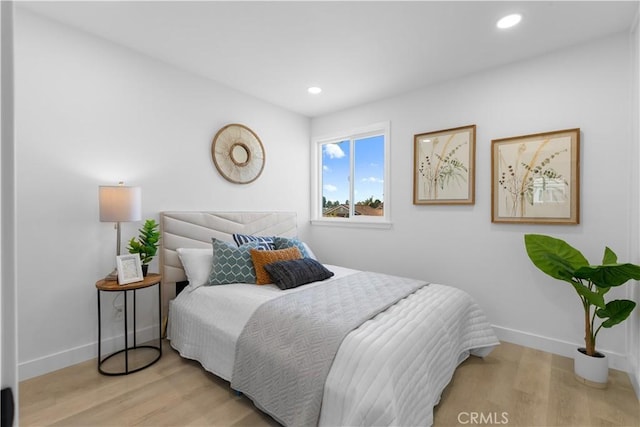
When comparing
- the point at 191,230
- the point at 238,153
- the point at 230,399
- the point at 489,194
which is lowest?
the point at 230,399

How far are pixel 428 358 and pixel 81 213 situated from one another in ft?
8.80

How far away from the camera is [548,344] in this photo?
2.57 metres

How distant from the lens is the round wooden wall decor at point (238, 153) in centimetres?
325

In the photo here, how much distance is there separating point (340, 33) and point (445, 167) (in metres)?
1.68

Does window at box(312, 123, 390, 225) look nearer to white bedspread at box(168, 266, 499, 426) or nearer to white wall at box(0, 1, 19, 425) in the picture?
white bedspread at box(168, 266, 499, 426)

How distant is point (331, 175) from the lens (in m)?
4.35

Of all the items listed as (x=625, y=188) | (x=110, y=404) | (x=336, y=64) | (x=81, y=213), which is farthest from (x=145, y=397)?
(x=625, y=188)

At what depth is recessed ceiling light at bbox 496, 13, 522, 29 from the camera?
2102 millimetres

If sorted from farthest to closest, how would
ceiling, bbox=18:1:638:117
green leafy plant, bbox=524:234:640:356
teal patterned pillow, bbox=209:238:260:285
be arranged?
teal patterned pillow, bbox=209:238:260:285, ceiling, bbox=18:1:638:117, green leafy plant, bbox=524:234:640:356

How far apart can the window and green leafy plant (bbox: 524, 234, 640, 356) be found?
1620 mm

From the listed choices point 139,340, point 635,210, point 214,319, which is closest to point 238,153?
point 214,319

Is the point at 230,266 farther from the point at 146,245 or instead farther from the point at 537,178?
the point at 537,178

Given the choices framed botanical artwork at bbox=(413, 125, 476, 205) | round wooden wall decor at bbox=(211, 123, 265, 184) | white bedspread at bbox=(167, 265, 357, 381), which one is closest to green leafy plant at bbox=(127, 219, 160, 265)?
white bedspread at bbox=(167, 265, 357, 381)

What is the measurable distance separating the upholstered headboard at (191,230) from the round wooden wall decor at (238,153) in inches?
18.2
